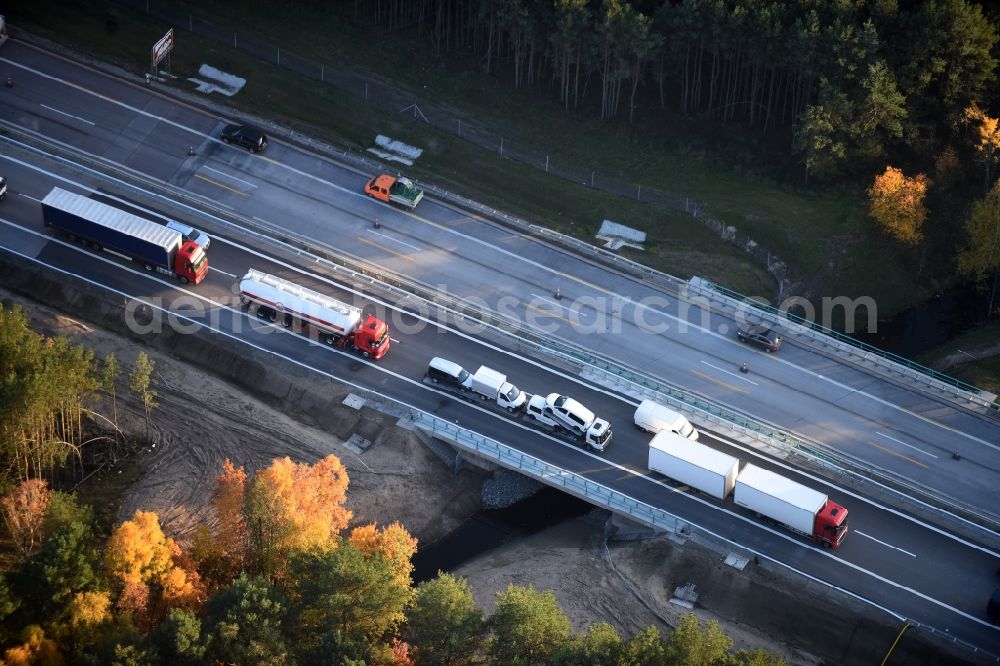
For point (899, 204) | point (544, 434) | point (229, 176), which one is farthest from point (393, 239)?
point (899, 204)

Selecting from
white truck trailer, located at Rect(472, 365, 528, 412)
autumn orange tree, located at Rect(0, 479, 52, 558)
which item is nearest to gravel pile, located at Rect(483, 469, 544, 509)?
white truck trailer, located at Rect(472, 365, 528, 412)

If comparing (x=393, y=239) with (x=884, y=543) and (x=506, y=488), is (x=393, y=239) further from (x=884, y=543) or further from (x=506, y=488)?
(x=884, y=543)

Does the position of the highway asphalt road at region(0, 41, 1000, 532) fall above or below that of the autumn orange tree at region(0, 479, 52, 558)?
above

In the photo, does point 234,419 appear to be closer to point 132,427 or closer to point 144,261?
point 132,427

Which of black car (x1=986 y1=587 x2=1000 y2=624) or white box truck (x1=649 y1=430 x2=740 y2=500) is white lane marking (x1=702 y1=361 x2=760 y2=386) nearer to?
white box truck (x1=649 y1=430 x2=740 y2=500)

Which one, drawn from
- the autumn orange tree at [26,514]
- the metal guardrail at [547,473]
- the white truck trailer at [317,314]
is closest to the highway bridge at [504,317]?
the metal guardrail at [547,473]

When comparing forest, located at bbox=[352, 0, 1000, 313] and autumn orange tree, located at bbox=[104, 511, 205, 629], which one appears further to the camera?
forest, located at bbox=[352, 0, 1000, 313]

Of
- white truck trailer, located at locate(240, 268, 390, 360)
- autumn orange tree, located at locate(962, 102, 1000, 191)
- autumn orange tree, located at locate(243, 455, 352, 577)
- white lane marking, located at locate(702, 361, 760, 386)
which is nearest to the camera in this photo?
autumn orange tree, located at locate(243, 455, 352, 577)
